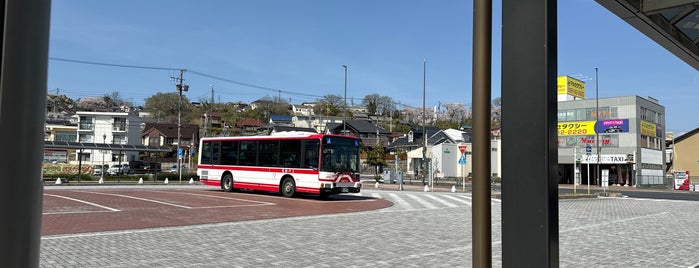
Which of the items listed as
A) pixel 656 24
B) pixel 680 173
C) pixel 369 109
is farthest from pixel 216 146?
pixel 369 109

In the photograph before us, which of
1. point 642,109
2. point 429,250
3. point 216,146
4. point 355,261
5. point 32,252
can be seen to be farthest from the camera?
point 642,109

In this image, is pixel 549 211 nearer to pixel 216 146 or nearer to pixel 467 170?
pixel 216 146

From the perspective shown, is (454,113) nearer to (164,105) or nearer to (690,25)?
(164,105)

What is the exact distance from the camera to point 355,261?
7.28 m

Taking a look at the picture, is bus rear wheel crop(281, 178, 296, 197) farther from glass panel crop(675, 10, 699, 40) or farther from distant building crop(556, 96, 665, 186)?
distant building crop(556, 96, 665, 186)

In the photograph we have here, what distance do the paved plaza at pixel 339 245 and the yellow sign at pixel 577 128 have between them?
4752cm

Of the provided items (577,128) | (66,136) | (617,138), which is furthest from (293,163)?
(66,136)

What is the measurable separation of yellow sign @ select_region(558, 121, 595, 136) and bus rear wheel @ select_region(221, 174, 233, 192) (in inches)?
1852

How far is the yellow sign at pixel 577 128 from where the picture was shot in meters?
56.4

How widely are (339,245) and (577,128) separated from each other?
55.9m

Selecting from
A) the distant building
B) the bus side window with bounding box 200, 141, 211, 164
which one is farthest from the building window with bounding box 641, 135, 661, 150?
the bus side window with bounding box 200, 141, 211, 164

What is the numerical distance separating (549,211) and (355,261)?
523cm

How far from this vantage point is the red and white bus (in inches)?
762

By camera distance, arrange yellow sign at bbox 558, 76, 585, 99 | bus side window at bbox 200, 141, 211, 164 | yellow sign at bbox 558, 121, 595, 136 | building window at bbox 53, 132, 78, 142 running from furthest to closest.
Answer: building window at bbox 53, 132, 78, 142
yellow sign at bbox 558, 76, 585, 99
yellow sign at bbox 558, 121, 595, 136
bus side window at bbox 200, 141, 211, 164
